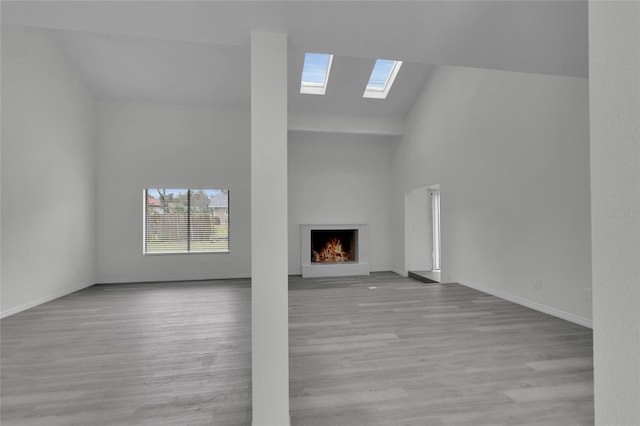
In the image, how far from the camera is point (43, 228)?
4789mm

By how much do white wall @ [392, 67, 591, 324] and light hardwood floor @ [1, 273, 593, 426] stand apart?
0.50 metres

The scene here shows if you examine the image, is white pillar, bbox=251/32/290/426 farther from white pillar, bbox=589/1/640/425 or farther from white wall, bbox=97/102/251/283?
white wall, bbox=97/102/251/283

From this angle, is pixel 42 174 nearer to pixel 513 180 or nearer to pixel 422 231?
pixel 513 180

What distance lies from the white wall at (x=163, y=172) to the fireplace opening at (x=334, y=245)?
161cm

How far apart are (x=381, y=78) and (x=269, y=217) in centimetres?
558

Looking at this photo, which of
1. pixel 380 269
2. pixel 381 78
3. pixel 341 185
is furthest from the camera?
pixel 380 269

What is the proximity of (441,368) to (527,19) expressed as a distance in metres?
2.49

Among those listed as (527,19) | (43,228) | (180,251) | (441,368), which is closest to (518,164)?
(527,19)

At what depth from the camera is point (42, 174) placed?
15.8 feet

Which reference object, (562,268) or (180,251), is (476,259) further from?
(180,251)

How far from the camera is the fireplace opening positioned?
754 cm

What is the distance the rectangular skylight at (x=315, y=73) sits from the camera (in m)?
5.80

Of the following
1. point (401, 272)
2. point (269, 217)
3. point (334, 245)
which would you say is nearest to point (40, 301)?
point (269, 217)

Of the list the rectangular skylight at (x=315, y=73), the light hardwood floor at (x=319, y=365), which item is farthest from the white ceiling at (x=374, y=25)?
the rectangular skylight at (x=315, y=73)
